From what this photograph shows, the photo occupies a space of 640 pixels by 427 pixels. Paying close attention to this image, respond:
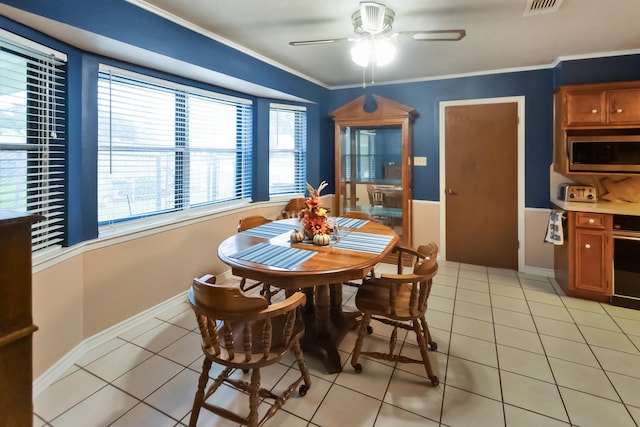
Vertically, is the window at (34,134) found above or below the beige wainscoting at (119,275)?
above

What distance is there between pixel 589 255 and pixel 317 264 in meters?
2.73

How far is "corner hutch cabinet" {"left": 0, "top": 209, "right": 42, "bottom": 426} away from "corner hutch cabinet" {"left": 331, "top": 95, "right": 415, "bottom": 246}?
362cm

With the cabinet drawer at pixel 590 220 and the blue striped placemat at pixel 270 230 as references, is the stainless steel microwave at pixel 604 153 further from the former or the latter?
the blue striped placemat at pixel 270 230

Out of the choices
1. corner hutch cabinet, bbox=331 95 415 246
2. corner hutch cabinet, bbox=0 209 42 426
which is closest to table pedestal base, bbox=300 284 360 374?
corner hutch cabinet, bbox=0 209 42 426

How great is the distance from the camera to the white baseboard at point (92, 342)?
6.07 feet

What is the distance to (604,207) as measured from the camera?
2934 millimetres

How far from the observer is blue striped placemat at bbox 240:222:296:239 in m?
2.45

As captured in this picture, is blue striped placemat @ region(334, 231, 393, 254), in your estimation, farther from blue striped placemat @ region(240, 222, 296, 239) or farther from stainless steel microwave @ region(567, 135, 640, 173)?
stainless steel microwave @ region(567, 135, 640, 173)

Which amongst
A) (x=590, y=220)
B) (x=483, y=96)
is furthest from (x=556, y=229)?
(x=483, y=96)

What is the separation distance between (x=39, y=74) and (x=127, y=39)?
1.77 feet

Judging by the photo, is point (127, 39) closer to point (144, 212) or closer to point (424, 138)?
point (144, 212)

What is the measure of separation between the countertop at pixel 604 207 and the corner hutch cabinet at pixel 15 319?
3732 mm

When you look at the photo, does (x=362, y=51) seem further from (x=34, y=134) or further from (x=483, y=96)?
(x=483, y=96)

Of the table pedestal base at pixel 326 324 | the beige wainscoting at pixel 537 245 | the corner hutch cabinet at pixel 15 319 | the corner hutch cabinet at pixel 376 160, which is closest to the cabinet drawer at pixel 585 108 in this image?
the beige wainscoting at pixel 537 245
